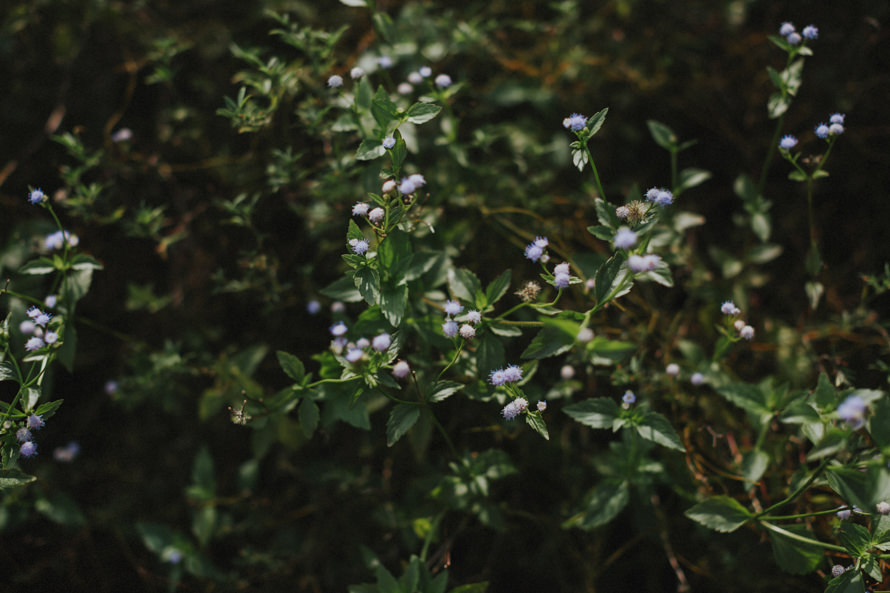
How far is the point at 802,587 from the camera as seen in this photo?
237 cm

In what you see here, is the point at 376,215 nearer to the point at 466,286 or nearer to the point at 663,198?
the point at 466,286

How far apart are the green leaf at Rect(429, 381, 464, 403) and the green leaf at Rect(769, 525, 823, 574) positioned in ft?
4.20

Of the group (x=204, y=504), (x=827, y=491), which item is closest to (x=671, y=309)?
(x=827, y=491)

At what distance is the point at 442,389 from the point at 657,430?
786 millimetres

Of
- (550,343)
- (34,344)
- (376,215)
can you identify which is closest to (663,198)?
(550,343)

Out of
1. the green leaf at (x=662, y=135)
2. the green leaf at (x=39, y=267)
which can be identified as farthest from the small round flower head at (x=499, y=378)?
the green leaf at (x=39, y=267)

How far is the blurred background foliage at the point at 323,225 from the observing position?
8.65 feet

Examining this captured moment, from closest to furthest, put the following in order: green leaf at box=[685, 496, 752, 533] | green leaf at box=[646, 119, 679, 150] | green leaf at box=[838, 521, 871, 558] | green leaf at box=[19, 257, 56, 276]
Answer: green leaf at box=[838, 521, 871, 558] < green leaf at box=[685, 496, 752, 533] < green leaf at box=[19, 257, 56, 276] < green leaf at box=[646, 119, 679, 150]

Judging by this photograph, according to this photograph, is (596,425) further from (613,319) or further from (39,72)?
(39,72)

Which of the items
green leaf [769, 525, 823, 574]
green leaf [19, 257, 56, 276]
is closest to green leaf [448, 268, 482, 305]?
green leaf [769, 525, 823, 574]

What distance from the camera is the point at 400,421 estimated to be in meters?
2.02

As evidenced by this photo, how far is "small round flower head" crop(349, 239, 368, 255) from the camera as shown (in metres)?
1.91

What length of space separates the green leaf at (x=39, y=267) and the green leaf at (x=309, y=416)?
1.16 meters

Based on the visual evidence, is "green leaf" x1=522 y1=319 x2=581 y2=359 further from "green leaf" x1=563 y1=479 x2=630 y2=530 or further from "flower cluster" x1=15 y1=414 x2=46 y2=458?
"flower cluster" x1=15 y1=414 x2=46 y2=458
